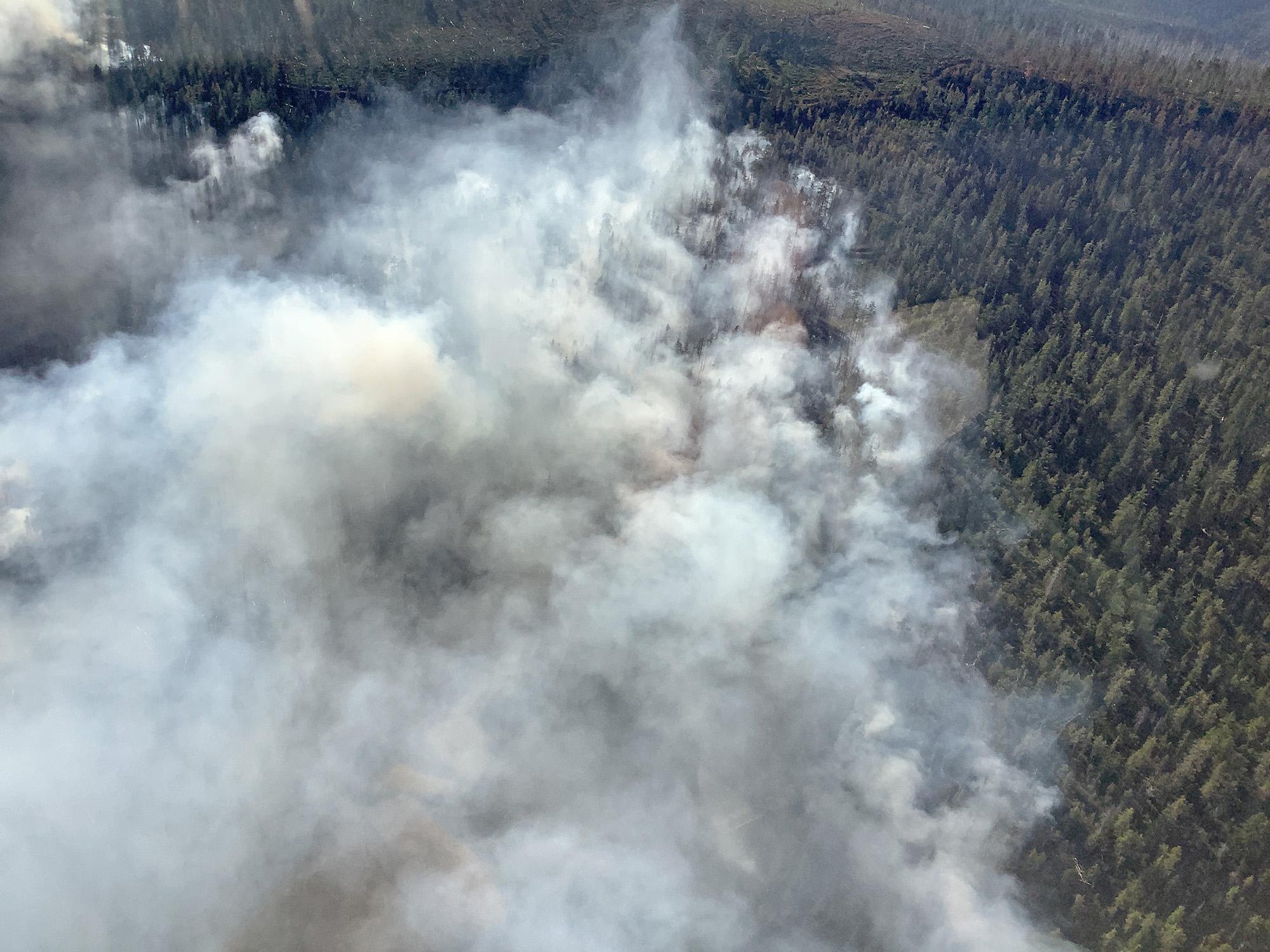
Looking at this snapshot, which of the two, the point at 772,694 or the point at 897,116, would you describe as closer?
the point at 772,694

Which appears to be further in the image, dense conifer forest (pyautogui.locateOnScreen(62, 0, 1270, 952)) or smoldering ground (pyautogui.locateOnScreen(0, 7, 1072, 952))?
dense conifer forest (pyautogui.locateOnScreen(62, 0, 1270, 952))

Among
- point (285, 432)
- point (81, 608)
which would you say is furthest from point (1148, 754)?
point (81, 608)

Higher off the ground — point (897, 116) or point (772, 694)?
point (897, 116)

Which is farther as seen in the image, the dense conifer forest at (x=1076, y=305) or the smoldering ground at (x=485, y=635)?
the dense conifer forest at (x=1076, y=305)

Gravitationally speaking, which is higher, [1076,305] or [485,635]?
[1076,305]

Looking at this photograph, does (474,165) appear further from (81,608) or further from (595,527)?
(81,608)
